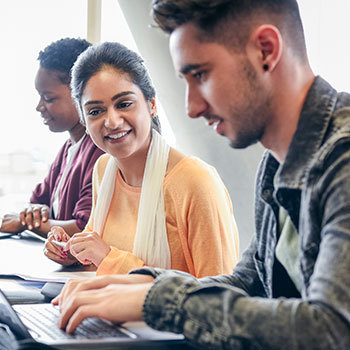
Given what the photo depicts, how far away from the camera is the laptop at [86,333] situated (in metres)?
0.74

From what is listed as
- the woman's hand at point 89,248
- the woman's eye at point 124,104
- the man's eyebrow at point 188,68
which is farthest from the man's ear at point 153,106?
the man's eyebrow at point 188,68

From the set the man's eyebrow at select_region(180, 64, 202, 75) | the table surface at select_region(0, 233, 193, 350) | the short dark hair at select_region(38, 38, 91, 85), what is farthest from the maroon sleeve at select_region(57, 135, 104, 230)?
the man's eyebrow at select_region(180, 64, 202, 75)

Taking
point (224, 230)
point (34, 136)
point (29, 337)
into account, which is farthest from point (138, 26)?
point (29, 337)

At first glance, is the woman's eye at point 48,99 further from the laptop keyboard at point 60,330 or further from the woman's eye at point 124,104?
the laptop keyboard at point 60,330

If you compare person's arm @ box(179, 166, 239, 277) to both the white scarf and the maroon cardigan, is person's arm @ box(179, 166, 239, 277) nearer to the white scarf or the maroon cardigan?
the white scarf

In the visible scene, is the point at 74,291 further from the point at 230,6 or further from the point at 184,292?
the point at 230,6

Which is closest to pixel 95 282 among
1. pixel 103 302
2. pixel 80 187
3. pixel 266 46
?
pixel 103 302

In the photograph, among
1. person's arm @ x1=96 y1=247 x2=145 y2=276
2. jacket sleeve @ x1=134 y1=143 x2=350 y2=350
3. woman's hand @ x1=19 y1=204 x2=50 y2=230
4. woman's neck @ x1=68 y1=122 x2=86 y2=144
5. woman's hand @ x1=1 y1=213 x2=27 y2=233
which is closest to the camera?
jacket sleeve @ x1=134 y1=143 x2=350 y2=350

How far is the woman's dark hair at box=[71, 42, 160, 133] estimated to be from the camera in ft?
5.26

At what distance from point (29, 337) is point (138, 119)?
91 cm

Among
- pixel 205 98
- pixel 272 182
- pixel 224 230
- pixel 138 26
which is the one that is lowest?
pixel 224 230

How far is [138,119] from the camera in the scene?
1.60 m

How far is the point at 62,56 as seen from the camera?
2307 mm

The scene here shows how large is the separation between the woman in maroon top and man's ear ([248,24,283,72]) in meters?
1.32
